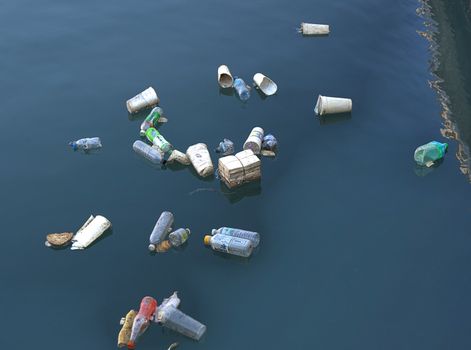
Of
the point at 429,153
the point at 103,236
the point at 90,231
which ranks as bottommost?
the point at 103,236

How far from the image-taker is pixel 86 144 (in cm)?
1750

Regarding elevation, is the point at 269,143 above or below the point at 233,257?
above

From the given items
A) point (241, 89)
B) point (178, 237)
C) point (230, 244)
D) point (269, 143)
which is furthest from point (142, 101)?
point (230, 244)

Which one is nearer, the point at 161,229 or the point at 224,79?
the point at 161,229

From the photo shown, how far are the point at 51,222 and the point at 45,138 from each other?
4.44 m

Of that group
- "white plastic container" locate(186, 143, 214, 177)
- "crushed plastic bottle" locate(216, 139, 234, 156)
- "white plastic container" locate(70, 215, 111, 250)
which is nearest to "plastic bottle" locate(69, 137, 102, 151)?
"white plastic container" locate(186, 143, 214, 177)

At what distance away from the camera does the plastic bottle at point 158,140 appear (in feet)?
56.0

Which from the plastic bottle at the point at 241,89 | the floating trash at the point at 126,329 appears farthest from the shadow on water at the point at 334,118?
the floating trash at the point at 126,329

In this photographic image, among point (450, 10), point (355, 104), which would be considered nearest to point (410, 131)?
point (355, 104)

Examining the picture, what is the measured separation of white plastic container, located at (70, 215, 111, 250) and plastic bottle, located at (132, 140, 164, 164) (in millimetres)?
3163

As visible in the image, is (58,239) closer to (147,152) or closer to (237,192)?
(147,152)

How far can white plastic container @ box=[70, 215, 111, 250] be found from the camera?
1431cm

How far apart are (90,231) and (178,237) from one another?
2.73 m

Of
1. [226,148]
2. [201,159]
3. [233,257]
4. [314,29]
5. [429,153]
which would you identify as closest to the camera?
[233,257]
